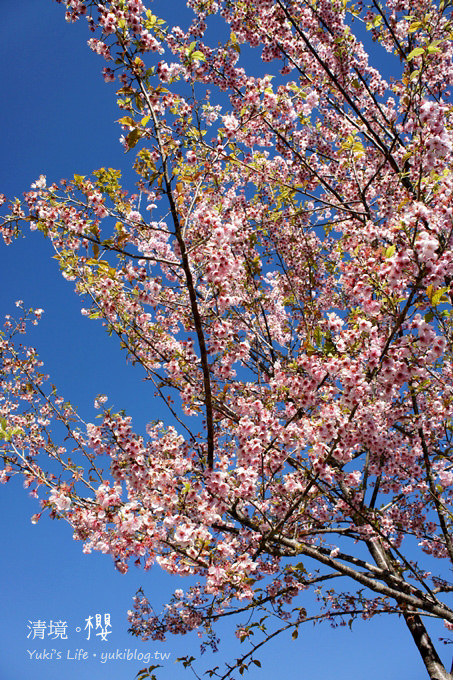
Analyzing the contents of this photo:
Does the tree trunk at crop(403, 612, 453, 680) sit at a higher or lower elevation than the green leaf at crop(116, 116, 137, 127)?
lower

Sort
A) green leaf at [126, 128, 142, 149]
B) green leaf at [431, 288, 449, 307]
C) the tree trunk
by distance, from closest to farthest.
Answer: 1. green leaf at [431, 288, 449, 307]
2. green leaf at [126, 128, 142, 149]
3. the tree trunk

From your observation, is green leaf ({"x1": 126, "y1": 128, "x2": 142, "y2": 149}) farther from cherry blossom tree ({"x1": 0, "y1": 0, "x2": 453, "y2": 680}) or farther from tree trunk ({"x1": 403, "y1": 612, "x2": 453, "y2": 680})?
tree trunk ({"x1": 403, "y1": 612, "x2": 453, "y2": 680})

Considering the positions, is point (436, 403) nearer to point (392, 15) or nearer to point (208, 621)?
point (208, 621)

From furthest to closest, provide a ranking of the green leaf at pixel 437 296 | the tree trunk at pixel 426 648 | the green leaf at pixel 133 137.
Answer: the tree trunk at pixel 426 648, the green leaf at pixel 133 137, the green leaf at pixel 437 296

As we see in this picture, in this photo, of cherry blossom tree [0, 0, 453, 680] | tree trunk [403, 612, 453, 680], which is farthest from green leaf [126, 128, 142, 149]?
tree trunk [403, 612, 453, 680]

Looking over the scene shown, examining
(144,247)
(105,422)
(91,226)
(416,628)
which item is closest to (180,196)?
(91,226)

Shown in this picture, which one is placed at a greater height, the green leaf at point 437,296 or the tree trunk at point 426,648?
the green leaf at point 437,296

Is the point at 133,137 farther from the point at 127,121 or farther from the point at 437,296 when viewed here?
the point at 437,296

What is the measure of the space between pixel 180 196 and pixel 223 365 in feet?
6.58

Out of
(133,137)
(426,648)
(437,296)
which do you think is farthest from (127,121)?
(426,648)

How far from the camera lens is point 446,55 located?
695 centimetres

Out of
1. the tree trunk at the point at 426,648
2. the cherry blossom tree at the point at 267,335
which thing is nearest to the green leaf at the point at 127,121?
the cherry blossom tree at the point at 267,335

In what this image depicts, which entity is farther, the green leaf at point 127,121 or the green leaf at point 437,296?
the green leaf at point 127,121

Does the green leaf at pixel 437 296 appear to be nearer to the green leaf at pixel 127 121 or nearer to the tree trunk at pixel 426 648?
the green leaf at pixel 127 121
